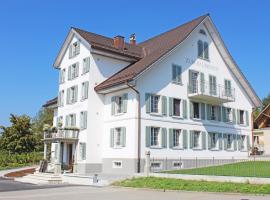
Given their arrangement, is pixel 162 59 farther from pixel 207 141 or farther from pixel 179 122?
pixel 207 141

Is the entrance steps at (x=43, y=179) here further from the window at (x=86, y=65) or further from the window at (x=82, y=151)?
the window at (x=86, y=65)

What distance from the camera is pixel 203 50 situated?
3291 cm

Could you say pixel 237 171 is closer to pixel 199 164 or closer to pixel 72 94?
pixel 199 164

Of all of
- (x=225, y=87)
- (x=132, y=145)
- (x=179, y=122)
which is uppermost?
(x=225, y=87)

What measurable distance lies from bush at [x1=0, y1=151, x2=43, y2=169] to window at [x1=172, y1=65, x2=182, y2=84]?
20.8m

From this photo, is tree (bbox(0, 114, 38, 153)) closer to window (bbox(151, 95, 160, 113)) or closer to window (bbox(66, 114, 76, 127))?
window (bbox(66, 114, 76, 127))

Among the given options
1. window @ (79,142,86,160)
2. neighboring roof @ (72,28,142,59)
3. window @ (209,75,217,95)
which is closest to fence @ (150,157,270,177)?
window @ (79,142,86,160)

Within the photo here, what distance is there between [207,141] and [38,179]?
1428cm

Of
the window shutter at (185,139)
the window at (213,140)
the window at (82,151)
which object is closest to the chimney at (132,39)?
the window shutter at (185,139)

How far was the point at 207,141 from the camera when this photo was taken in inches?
1242

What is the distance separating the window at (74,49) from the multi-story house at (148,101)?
10 cm

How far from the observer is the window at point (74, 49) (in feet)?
106

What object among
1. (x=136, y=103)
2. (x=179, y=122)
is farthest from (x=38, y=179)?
(x=179, y=122)

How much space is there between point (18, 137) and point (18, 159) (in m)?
5.52
